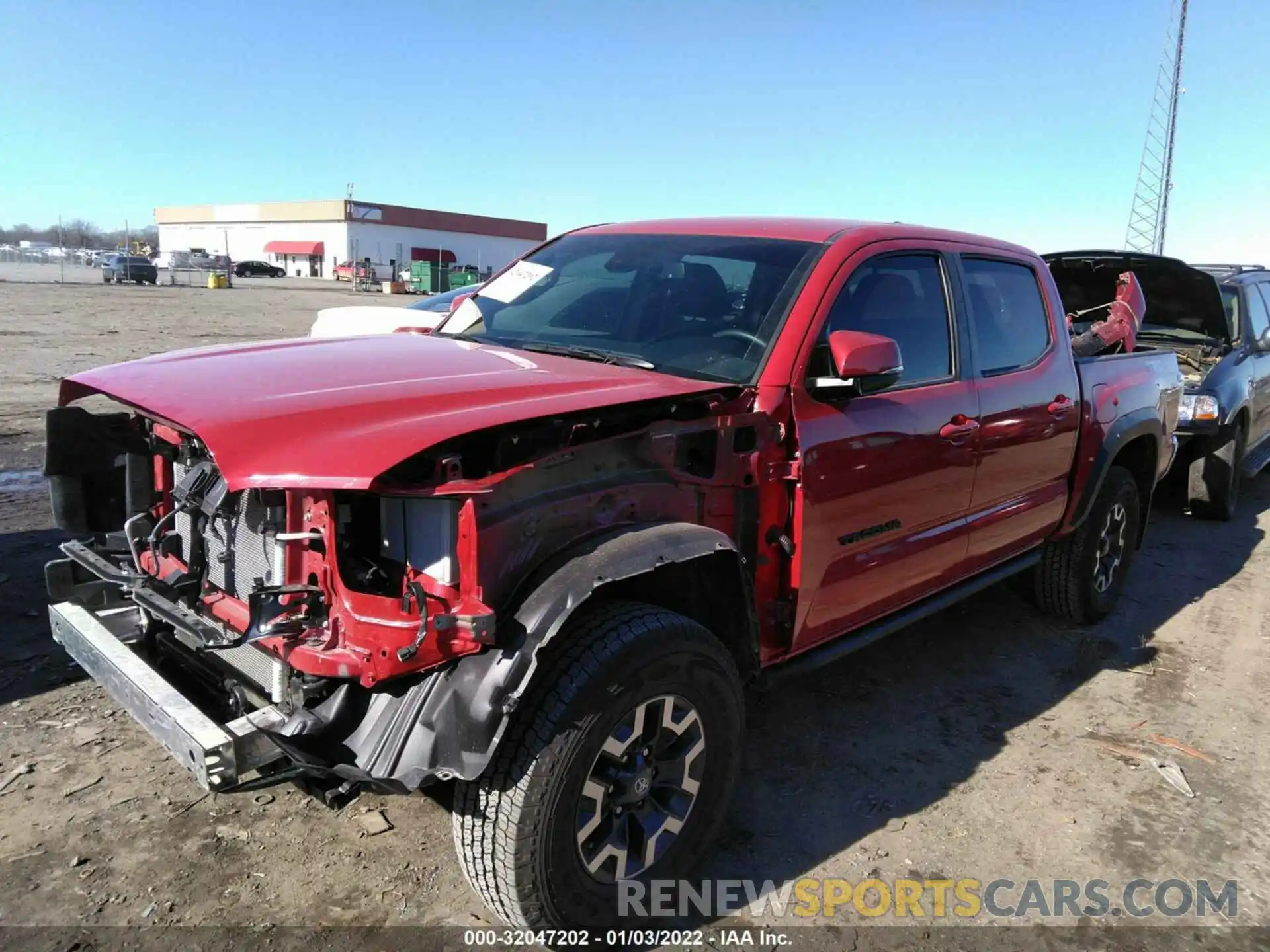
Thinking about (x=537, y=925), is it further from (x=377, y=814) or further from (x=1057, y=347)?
(x=1057, y=347)

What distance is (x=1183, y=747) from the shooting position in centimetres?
388

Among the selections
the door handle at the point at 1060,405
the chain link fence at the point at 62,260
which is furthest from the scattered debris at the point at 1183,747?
the chain link fence at the point at 62,260

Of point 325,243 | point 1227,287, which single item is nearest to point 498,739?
point 1227,287

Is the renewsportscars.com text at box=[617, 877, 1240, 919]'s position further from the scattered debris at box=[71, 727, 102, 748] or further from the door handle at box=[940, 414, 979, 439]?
the scattered debris at box=[71, 727, 102, 748]

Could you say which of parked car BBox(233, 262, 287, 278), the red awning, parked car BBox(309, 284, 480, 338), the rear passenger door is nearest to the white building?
the red awning

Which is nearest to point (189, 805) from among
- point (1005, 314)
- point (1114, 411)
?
point (1005, 314)

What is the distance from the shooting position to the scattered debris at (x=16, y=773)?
312cm

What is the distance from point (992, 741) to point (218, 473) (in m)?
3.17

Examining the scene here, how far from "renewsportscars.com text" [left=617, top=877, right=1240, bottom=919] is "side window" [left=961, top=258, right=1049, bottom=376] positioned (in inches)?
79.5

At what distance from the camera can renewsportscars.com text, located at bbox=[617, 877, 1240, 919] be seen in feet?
8.98

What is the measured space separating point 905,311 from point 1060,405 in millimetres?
1269

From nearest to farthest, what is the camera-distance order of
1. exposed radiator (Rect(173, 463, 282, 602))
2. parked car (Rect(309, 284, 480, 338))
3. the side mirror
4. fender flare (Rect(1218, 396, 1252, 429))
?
exposed radiator (Rect(173, 463, 282, 602)) → the side mirror → fender flare (Rect(1218, 396, 1252, 429)) → parked car (Rect(309, 284, 480, 338))

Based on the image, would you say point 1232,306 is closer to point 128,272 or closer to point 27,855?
point 27,855

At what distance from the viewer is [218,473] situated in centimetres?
264
